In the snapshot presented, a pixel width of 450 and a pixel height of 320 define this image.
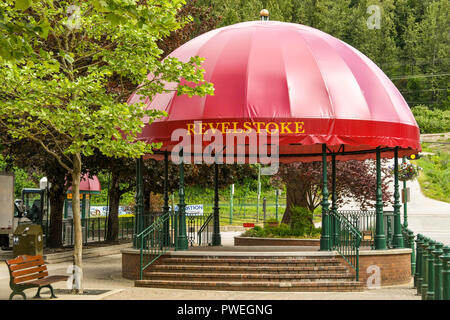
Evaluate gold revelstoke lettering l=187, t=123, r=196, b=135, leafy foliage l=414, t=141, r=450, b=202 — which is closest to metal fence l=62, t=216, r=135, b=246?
gold revelstoke lettering l=187, t=123, r=196, b=135

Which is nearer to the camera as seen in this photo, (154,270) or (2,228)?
(154,270)

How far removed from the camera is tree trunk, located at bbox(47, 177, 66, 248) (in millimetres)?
25266

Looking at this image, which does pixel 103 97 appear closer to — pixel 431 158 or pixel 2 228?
pixel 2 228

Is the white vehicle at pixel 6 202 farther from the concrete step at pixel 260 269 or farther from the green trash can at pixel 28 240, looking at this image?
the concrete step at pixel 260 269

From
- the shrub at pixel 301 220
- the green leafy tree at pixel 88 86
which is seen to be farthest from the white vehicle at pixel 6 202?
the shrub at pixel 301 220

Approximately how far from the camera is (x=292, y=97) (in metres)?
15.1

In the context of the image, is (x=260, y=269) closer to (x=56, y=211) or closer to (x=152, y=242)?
(x=152, y=242)

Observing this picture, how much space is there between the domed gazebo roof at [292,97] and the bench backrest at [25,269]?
14.8 feet

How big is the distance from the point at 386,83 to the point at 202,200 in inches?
1857

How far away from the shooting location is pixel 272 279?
1433cm

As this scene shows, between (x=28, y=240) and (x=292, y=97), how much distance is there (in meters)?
11.0

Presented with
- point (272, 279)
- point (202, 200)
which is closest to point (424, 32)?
point (202, 200)

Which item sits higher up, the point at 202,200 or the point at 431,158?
the point at 431,158

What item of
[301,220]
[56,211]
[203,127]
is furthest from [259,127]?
[56,211]
